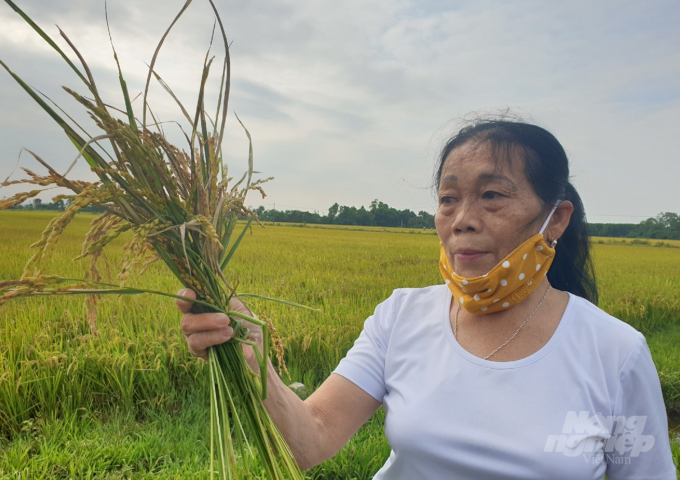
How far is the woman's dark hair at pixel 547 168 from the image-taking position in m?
1.53

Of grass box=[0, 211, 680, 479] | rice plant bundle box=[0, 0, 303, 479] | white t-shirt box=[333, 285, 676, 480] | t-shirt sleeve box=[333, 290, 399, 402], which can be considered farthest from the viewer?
grass box=[0, 211, 680, 479]

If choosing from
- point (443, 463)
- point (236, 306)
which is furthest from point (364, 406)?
point (236, 306)

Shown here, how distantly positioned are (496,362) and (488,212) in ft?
1.63

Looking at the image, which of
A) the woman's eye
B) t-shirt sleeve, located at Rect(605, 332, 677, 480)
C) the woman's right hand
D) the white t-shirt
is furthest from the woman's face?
the woman's right hand

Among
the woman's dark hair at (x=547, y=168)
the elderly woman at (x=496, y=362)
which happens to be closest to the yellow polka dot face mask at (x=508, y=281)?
the elderly woman at (x=496, y=362)

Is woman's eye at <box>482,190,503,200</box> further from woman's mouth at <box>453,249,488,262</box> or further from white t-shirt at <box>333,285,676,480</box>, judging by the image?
white t-shirt at <box>333,285,676,480</box>

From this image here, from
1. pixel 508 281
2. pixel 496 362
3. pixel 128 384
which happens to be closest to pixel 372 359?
pixel 496 362

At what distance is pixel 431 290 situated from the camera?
177 cm

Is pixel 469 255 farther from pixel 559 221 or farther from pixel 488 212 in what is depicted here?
pixel 559 221

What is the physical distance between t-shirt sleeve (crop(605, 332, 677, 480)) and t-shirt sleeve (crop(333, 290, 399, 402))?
0.73m

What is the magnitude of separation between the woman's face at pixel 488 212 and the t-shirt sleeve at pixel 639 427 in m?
0.49

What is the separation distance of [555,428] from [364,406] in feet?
2.06

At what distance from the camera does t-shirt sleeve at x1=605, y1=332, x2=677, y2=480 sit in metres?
1.26

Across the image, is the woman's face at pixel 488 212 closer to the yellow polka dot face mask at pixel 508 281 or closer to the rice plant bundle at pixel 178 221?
the yellow polka dot face mask at pixel 508 281
